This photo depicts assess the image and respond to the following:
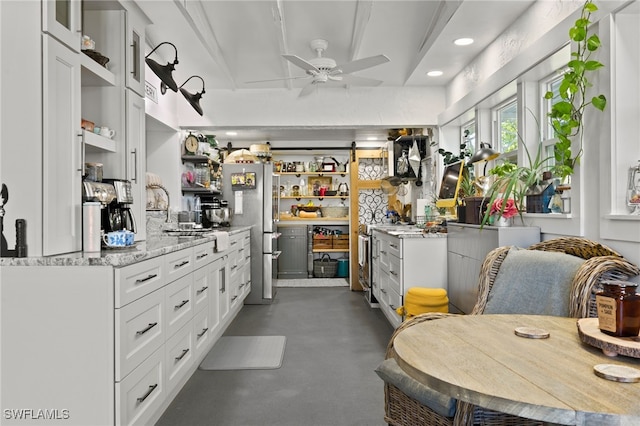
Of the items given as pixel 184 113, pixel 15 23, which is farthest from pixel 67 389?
pixel 184 113

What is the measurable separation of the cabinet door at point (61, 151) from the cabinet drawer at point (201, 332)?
3.62 feet

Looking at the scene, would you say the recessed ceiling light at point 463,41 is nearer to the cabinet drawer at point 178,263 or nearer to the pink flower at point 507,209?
the pink flower at point 507,209

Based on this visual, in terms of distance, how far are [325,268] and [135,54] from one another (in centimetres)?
553

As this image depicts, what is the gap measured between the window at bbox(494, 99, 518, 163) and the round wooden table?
267 centimetres

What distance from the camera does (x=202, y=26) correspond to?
3736 millimetres

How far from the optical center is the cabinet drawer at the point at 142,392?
1885 mm

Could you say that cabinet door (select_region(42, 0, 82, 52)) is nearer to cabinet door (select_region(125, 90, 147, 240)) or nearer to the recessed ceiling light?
cabinet door (select_region(125, 90, 147, 240))

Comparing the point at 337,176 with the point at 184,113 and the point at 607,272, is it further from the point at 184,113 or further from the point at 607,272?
the point at 607,272

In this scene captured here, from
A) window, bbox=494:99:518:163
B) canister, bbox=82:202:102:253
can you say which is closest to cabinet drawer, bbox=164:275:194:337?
canister, bbox=82:202:102:253

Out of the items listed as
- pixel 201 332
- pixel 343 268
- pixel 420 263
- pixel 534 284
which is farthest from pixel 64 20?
pixel 343 268

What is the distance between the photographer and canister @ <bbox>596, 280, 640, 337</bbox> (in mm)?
1135

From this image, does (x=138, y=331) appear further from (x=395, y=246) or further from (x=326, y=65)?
(x=326, y=65)

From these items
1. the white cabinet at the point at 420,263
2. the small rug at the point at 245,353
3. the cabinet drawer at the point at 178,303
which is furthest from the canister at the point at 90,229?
the white cabinet at the point at 420,263

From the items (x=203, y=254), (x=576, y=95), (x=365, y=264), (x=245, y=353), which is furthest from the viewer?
(x=365, y=264)
